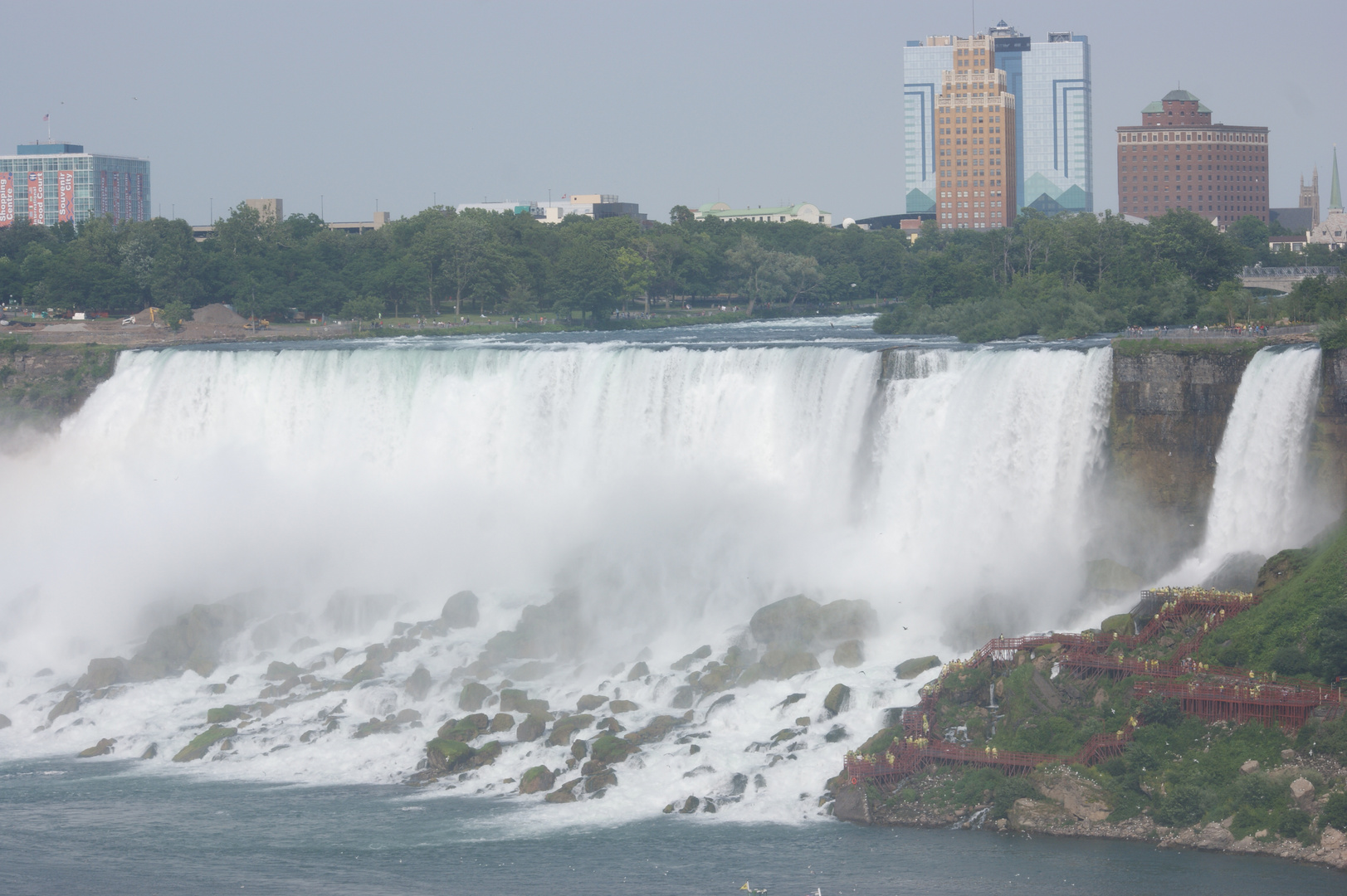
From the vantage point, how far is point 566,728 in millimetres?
33875

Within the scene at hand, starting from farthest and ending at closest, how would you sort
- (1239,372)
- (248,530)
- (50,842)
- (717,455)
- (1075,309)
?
(1075,309) < (248,530) < (717,455) < (1239,372) < (50,842)

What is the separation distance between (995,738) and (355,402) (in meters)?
30.0

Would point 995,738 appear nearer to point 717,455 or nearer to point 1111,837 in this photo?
point 1111,837

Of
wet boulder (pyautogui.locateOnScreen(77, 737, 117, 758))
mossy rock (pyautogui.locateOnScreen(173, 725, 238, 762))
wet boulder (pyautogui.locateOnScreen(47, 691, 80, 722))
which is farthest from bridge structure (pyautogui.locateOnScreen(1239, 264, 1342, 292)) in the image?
wet boulder (pyautogui.locateOnScreen(77, 737, 117, 758))

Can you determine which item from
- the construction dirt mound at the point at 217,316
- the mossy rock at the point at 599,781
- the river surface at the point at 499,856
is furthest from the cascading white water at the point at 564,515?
the construction dirt mound at the point at 217,316

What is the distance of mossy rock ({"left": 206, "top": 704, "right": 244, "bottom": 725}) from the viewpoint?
37.0 m

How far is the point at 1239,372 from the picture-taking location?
3750 cm

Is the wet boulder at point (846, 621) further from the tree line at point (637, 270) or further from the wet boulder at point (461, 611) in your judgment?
the tree line at point (637, 270)

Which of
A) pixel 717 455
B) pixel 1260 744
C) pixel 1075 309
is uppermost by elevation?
pixel 1075 309

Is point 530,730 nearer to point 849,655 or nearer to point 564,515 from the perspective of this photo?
point 849,655

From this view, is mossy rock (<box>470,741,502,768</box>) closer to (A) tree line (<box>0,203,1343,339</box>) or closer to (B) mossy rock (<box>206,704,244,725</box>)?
(B) mossy rock (<box>206,704,244,725</box>)

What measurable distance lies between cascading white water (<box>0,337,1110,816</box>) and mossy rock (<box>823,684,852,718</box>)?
0.32 m

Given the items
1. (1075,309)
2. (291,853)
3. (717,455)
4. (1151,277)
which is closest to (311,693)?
(291,853)

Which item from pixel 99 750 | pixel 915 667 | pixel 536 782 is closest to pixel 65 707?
pixel 99 750
